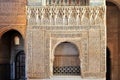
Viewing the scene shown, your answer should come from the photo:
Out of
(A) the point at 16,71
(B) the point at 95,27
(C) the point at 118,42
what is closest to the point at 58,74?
(B) the point at 95,27

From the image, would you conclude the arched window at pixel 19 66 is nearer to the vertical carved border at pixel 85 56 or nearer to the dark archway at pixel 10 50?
the dark archway at pixel 10 50

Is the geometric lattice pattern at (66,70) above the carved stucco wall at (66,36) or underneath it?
underneath

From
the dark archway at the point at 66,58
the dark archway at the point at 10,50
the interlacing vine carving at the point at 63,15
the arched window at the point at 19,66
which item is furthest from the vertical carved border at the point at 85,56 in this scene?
the arched window at the point at 19,66

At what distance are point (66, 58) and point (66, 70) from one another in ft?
1.07

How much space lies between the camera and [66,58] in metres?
7.32

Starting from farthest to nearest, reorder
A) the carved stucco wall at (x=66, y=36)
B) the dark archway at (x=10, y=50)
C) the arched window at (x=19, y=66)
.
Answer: the arched window at (x=19, y=66) → the dark archway at (x=10, y=50) → the carved stucco wall at (x=66, y=36)

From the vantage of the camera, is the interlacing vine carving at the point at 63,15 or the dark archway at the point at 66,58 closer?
the interlacing vine carving at the point at 63,15

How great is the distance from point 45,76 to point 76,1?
2103 mm

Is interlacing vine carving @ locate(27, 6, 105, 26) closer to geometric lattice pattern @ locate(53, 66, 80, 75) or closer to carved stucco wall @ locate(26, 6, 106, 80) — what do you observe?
carved stucco wall @ locate(26, 6, 106, 80)

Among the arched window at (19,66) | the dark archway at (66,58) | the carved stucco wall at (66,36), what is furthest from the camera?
the arched window at (19,66)

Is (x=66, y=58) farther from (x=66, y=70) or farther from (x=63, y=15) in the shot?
(x=63, y=15)

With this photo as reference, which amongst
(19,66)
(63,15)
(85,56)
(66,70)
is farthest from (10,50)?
(85,56)

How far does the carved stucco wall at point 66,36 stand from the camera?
7117 millimetres

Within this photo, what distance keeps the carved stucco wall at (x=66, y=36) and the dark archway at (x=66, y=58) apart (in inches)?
8.3
